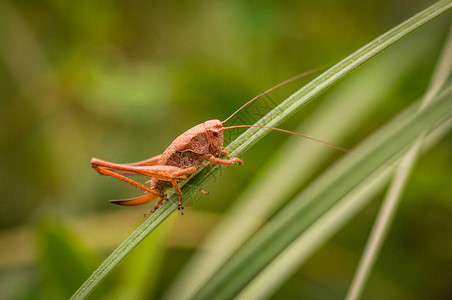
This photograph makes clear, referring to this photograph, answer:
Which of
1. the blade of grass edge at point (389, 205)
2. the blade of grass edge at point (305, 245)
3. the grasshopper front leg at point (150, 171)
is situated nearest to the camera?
the blade of grass edge at point (389, 205)

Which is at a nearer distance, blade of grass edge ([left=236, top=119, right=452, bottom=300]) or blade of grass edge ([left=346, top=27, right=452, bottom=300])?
blade of grass edge ([left=346, top=27, right=452, bottom=300])

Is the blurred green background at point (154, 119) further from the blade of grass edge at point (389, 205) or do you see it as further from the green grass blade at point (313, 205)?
the blade of grass edge at point (389, 205)

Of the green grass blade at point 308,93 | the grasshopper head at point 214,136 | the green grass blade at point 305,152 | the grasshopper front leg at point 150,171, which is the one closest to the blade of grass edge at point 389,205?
the green grass blade at point 308,93

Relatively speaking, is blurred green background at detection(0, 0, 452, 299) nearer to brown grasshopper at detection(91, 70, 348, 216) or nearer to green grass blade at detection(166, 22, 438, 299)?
green grass blade at detection(166, 22, 438, 299)

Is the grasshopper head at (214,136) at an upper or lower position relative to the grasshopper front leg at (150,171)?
upper

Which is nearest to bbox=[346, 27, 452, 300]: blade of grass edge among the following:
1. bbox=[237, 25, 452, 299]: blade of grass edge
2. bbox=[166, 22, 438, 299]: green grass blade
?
bbox=[237, 25, 452, 299]: blade of grass edge

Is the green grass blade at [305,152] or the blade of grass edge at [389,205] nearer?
the blade of grass edge at [389,205]
